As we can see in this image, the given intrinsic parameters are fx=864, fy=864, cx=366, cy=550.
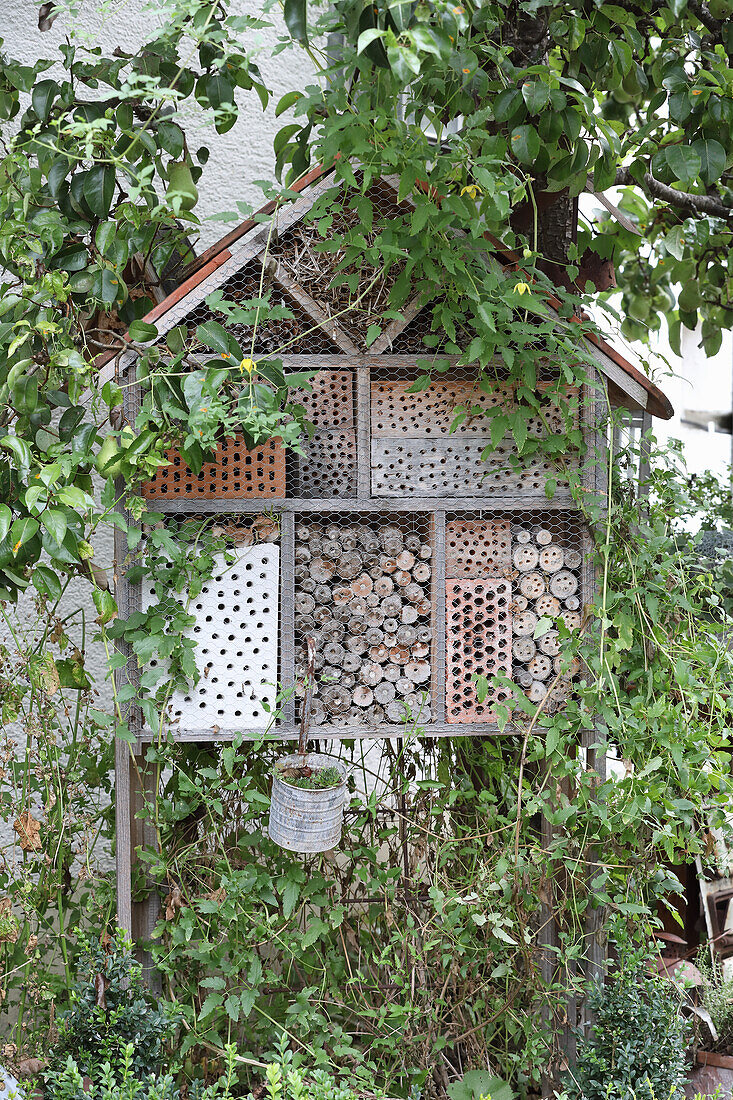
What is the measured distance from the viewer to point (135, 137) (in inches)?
84.4

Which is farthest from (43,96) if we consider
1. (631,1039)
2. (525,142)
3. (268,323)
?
(631,1039)

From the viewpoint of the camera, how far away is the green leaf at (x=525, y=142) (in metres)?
2.22

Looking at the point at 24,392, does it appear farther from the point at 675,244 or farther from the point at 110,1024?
the point at 675,244

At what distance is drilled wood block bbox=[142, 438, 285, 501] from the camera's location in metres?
2.41

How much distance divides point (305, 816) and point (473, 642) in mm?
692

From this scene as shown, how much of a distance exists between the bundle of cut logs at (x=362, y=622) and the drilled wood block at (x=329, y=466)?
0.11m

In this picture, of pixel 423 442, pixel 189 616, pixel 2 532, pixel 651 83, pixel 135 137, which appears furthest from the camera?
pixel 651 83

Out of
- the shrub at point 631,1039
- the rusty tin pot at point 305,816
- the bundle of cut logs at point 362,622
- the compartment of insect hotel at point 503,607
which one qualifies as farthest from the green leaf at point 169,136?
the shrub at point 631,1039

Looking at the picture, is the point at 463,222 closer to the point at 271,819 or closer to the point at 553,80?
the point at 553,80

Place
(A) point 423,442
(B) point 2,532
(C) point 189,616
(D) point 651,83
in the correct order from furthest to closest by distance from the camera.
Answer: (D) point 651,83
(A) point 423,442
(C) point 189,616
(B) point 2,532

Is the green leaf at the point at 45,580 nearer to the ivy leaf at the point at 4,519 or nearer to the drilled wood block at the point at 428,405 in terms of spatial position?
the ivy leaf at the point at 4,519

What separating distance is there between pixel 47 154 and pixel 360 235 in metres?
0.85

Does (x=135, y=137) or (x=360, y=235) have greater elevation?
(x=135, y=137)

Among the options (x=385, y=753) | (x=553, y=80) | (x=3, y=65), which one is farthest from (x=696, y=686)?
(x=3, y=65)
